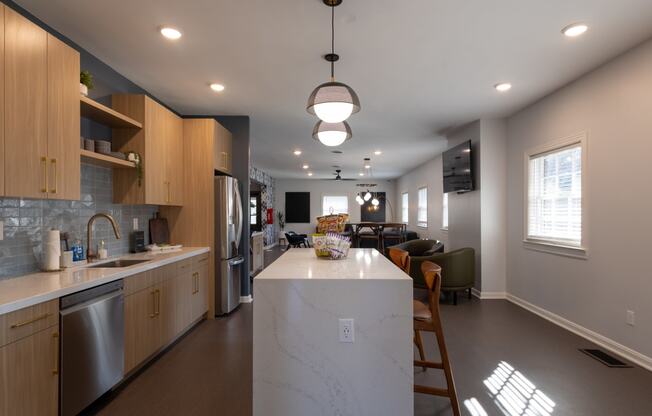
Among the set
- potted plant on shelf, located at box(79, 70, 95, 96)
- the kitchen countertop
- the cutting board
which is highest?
potted plant on shelf, located at box(79, 70, 95, 96)

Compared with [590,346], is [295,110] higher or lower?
higher

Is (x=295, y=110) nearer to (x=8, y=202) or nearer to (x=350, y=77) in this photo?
(x=350, y=77)

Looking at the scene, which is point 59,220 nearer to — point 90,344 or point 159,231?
point 90,344

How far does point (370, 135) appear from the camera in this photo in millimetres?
6566

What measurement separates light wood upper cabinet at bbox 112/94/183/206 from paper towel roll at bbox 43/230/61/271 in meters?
0.94

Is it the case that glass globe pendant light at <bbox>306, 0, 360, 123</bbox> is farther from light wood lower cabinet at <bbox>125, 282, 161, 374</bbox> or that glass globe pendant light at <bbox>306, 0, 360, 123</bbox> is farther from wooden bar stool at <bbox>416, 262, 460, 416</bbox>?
light wood lower cabinet at <bbox>125, 282, 161, 374</bbox>

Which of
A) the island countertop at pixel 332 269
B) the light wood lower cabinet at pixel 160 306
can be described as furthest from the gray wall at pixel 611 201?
the light wood lower cabinet at pixel 160 306

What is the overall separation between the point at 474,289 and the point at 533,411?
3.47m

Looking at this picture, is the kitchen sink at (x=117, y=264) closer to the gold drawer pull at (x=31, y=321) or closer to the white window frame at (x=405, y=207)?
the gold drawer pull at (x=31, y=321)

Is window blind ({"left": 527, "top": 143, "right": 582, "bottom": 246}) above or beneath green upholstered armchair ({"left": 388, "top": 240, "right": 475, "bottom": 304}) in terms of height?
above

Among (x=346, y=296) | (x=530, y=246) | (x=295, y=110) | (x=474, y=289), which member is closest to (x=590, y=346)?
(x=530, y=246)

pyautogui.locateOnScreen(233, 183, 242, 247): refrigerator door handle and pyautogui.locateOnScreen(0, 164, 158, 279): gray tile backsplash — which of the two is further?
pyautogui.locateOnScreen(233, 183, 242, 247): refrigerator door handle

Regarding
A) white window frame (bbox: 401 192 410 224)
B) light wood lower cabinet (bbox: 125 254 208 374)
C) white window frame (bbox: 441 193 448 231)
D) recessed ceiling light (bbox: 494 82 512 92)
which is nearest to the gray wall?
recessed ceiling light (bbox: 494 82 512 92)

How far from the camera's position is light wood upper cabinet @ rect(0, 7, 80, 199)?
2004 mm
